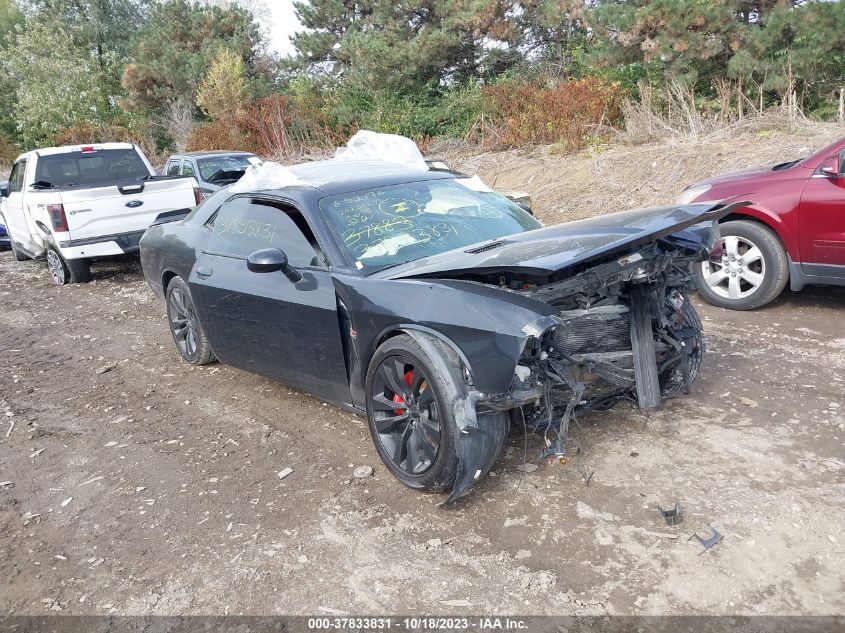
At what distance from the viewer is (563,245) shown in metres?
3.51

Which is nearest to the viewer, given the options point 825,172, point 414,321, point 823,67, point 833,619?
point 833,619

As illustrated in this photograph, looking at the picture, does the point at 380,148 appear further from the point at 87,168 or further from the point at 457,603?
the point at 87,168

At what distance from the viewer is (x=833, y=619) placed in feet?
8.45

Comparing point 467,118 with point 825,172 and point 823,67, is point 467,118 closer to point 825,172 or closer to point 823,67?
point 823,67

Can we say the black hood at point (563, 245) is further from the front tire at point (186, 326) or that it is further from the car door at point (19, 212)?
the car door at point (19, 212)

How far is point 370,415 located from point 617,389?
138 centimetres

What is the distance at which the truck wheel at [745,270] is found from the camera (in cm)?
614

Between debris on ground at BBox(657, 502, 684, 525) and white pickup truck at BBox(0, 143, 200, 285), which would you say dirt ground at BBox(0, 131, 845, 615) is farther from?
white pickup truck at BBox(0, 143, 200, 285)

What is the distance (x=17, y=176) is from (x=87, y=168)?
1389mm

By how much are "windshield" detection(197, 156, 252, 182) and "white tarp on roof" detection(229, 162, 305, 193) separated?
7.43 m

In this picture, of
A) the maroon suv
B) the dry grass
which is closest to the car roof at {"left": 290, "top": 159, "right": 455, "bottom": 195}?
the maroon suv

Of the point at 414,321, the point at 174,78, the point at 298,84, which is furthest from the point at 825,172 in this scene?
the point at 174,78

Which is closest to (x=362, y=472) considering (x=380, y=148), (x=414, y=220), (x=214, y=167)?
(x=414, y=220)

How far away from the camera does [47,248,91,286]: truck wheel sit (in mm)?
9969
